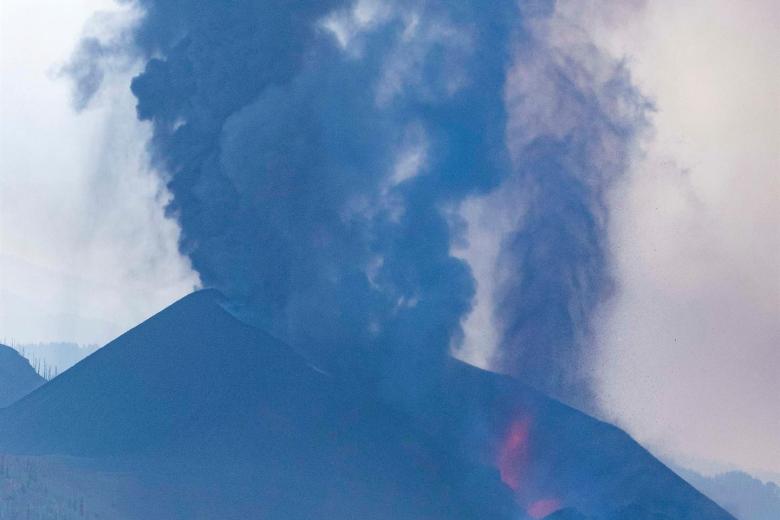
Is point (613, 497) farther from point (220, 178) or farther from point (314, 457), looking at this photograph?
point (220, 178)

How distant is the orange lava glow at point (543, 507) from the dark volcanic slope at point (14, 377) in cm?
5296

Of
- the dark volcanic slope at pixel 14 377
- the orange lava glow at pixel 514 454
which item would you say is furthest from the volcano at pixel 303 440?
the dark volcanic slope at pixel 14 377

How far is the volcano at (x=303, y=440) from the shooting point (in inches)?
3292

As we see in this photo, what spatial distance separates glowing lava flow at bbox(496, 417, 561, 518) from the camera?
8362 cm

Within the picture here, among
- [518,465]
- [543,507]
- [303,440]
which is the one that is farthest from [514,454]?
[303,440]

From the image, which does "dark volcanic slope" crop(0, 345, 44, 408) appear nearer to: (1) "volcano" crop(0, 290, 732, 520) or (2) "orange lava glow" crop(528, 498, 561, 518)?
(1) "volcano" crop(0, 290, 732, 520)

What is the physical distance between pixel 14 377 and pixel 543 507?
58.5 meters

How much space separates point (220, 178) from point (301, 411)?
58.4 ft

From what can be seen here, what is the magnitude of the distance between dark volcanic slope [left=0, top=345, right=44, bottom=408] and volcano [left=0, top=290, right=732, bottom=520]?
2011 cm

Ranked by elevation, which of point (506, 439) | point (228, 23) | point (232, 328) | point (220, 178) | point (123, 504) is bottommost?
point (123, 504)

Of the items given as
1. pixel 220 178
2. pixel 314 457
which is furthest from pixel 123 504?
pixel 220 178

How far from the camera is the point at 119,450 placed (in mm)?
87812

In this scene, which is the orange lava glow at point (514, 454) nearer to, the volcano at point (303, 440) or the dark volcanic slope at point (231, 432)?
the volcano at point (303, 440)

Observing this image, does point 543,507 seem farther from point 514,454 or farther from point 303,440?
point 303,440
